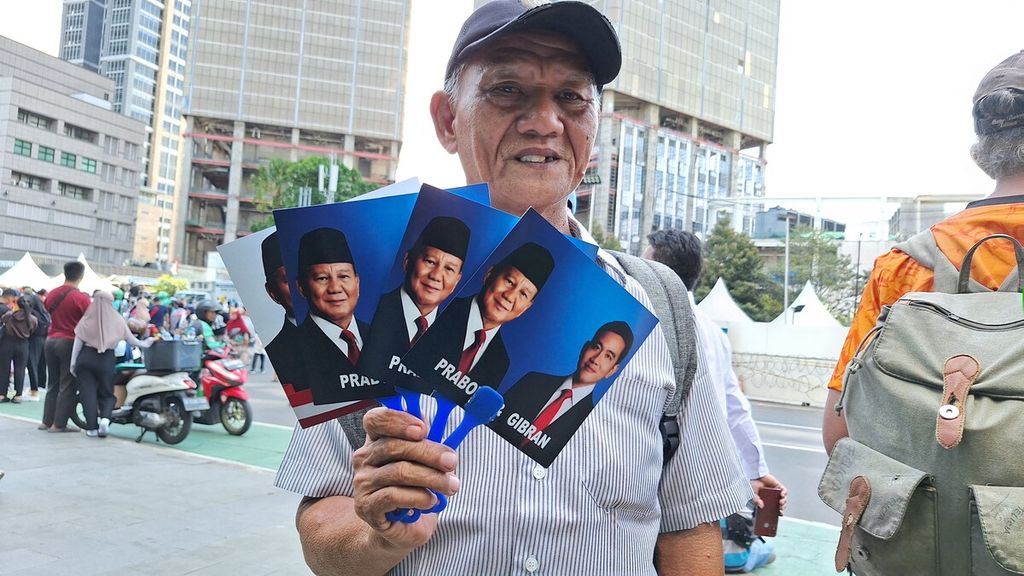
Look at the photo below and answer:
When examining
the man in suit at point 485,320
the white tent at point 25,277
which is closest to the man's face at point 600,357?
the man in suit at point 485,320

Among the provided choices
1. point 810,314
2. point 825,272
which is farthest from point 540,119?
point 825,272

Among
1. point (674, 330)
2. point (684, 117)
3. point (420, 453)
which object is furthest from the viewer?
point (684, 117)

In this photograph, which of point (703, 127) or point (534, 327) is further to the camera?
point (703, 127)

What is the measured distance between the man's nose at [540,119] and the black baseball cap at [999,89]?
1.34 m

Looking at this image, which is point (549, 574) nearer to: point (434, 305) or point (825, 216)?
point (434, 305)

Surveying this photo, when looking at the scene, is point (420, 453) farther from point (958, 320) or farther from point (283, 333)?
point (958, 320)

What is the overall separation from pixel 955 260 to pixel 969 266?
0.09m

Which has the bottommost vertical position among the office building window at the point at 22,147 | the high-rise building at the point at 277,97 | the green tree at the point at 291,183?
the green tree at the point at 291,183

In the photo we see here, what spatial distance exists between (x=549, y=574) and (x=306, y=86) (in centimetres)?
8642

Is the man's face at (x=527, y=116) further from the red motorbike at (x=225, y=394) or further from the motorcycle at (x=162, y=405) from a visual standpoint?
the red motorbike at (x=225, y=394)

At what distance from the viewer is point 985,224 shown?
199 cm

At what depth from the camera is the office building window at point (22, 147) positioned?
67.6 m

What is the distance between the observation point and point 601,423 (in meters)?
1.44

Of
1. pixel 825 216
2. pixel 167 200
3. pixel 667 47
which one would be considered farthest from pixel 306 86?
pixel 167 200
